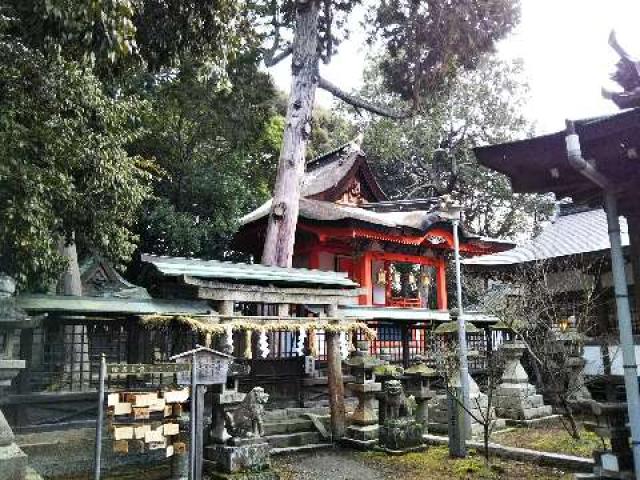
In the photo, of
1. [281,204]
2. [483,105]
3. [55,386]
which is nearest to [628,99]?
[55,386]

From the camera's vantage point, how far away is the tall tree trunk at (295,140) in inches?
626

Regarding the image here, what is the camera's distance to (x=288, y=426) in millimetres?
11273

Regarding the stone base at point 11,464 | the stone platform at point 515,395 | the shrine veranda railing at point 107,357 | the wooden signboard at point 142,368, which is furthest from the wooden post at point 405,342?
the stone base at point 11,464

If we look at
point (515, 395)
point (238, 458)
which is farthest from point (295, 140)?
point (238, 458)

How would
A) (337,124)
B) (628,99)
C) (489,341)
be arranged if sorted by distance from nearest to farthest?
(628,99) → (489,341) → (337,124)

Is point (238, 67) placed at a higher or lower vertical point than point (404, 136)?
lower

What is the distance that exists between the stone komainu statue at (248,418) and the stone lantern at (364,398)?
2882 millimetres

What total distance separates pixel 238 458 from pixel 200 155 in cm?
1387

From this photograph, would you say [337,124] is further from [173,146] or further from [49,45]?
[49,45]

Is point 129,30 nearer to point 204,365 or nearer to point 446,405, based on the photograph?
point 204,365

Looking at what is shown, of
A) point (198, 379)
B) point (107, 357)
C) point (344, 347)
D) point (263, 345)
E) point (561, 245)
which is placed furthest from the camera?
point (561, 245)

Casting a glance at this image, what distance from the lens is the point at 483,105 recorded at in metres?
31.6

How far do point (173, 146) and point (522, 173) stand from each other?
615 inches

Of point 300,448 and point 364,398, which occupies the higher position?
point 364,398
